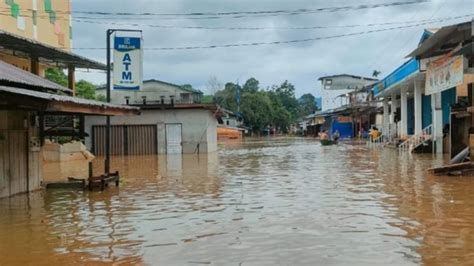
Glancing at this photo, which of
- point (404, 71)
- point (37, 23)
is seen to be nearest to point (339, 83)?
point (404, 71)

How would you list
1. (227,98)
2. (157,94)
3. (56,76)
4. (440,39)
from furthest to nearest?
(227,98), (157,94), (56,76), (440,39)

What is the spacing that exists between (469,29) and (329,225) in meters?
11.1

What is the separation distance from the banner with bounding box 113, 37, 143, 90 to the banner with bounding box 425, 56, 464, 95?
401 inches

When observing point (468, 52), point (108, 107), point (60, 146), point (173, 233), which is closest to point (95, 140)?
point (60, 146)

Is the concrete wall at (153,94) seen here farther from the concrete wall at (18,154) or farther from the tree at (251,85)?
the tree at (251,85)

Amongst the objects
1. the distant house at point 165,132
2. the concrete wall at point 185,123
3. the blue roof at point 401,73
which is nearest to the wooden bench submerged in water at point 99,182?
the blue roof at point 401,73

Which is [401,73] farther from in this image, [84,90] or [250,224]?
[84,90]

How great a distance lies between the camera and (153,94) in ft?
180

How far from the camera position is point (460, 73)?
701 inches

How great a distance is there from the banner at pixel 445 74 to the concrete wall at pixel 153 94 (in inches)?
994

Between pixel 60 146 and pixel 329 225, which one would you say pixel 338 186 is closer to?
pixel 329 225

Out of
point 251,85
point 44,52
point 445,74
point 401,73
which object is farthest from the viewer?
point 251,85

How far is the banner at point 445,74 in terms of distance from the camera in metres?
17.9

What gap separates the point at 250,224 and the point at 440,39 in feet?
42.0
